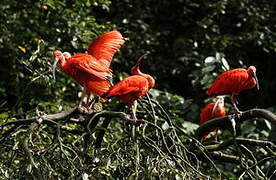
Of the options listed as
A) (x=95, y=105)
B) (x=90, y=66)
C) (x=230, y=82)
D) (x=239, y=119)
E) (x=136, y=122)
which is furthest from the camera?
(x=230, y=82)

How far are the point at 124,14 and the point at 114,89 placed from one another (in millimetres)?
3433

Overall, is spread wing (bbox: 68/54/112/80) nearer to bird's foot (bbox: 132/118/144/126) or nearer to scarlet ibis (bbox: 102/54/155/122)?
scarlet ibis (bbox: 102/54/155/122)

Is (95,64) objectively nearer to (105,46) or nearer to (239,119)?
(105,46)

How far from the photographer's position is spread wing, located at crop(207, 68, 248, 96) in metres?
3.31

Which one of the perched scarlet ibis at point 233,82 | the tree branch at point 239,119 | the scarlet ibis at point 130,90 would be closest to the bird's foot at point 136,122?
the scarlet ibis at point 130,90

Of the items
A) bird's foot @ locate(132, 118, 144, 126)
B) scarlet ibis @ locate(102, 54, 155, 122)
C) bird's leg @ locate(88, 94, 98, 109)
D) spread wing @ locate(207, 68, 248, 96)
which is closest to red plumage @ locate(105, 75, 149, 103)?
scarlet ibis @ locate(102, 54, 155, 122)

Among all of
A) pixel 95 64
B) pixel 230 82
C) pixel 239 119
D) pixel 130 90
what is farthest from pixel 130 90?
pixel 230 82

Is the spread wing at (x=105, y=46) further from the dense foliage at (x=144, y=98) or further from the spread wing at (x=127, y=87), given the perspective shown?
the dense foliage at (x=144, y=98)

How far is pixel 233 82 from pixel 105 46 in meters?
0.94

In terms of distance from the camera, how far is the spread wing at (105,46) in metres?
2.66

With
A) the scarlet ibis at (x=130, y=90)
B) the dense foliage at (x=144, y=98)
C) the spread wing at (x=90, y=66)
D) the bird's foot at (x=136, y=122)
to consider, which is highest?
the spread wing at (x=90, y=66)

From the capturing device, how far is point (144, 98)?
113 inches

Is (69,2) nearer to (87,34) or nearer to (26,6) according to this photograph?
(26,6)

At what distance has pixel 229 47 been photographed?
604cm
